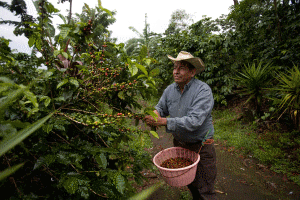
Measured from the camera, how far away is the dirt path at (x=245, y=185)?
7.97ft

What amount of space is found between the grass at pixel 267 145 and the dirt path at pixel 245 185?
0.17m

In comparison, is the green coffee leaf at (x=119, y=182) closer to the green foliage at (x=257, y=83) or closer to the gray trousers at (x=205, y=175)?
the gray trousers at (x=205, y=175)

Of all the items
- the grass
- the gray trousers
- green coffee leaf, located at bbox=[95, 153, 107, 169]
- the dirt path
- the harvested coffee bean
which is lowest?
the dirt path

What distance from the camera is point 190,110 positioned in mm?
1995

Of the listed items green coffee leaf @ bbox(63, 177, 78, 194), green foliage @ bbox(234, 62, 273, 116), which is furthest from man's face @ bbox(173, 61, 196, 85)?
green foliage @ bbox(234, 62, 273, 116)

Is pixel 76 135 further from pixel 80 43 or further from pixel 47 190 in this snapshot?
pixel 80 43

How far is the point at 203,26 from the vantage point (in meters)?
6.39

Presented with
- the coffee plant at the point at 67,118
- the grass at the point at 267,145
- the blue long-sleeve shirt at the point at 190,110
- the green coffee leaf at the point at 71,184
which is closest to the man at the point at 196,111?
the blue long-sleeve shirt at the point at 190,110

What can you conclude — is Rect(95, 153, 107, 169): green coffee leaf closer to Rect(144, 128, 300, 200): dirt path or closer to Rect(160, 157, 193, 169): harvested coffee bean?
Rect(160, 157, 193, 169): harvested coffee bean

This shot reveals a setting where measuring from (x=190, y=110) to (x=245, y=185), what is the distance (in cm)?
179

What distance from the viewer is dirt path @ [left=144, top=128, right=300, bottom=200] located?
2.43 m

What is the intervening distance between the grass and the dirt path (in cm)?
17

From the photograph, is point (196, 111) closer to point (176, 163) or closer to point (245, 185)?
point (176, 163)

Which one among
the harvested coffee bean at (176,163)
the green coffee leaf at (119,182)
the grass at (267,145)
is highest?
the green coffee leaf at (119,182)
